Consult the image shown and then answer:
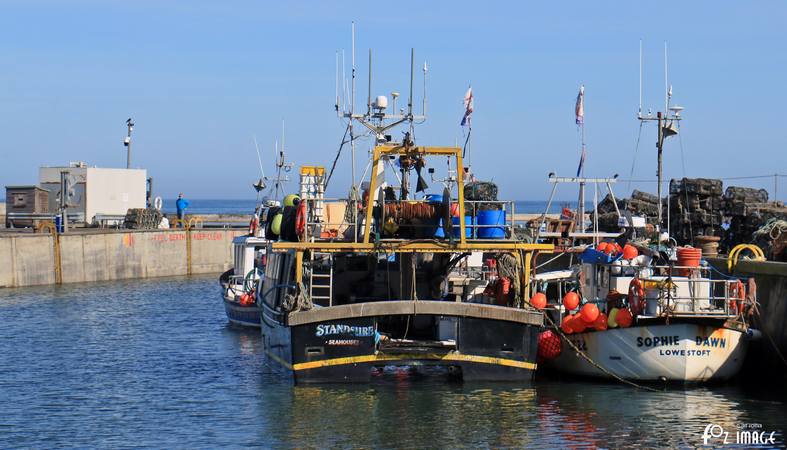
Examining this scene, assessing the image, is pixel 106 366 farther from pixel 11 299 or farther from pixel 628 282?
pixel 11 299

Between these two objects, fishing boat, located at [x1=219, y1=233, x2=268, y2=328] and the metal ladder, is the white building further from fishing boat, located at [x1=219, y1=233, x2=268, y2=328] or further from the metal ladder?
the metal ladder

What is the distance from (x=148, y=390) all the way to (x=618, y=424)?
8548 millimetres

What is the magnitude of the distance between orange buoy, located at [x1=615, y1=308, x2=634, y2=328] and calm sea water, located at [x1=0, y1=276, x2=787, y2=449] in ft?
3.89

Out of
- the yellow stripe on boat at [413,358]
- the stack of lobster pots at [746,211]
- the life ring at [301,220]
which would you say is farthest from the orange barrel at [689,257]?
the stack of lobster pots at [746,211]

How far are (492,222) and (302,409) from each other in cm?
504

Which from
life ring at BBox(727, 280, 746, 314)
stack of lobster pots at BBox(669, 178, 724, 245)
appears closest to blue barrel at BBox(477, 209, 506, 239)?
life ring at BBox(727, 280, 746, 314)

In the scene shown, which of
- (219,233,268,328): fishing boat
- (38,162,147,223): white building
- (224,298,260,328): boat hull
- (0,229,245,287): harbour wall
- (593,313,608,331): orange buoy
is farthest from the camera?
(38,162,147,223): white building

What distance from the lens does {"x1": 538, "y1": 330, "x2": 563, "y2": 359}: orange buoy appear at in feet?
66.3

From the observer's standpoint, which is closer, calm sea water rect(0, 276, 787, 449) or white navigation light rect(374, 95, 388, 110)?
calm sea water rect(0, 276, 787, 449)

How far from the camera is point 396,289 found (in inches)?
870

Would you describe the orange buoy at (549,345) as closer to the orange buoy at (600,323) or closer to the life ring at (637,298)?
the orange buoy at (600,323)

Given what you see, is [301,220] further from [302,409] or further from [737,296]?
[737,296]

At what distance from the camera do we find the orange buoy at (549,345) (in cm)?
2020

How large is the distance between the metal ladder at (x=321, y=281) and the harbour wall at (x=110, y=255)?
2002 cm
